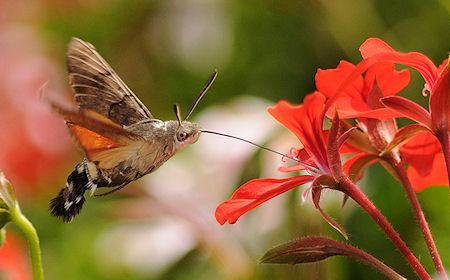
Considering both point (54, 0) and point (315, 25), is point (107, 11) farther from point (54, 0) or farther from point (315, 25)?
point (315, 25)

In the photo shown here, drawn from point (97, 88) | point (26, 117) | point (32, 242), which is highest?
point (97, 88)

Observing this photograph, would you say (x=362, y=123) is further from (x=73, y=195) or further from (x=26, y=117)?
(x=26, y=117)

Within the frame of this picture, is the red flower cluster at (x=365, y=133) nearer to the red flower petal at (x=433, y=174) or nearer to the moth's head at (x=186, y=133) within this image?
the red flower petal at (x=433, y=174)

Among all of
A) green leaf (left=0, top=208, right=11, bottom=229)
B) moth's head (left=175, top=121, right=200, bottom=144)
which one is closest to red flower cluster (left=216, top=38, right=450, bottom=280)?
moth's head (left=175, top=121, right=200, bottom=144)

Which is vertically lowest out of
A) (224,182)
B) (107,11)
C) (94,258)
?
(94,258)

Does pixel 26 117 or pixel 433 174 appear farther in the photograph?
pixel 26 117

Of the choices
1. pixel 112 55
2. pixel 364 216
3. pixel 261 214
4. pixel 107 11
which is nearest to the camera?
pixel 364 216

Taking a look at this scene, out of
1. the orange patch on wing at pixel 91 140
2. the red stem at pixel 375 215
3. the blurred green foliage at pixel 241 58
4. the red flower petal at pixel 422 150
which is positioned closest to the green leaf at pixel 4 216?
the orange patch on wing at pixel 91 140

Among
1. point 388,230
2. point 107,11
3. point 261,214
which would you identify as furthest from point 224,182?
point 388,230

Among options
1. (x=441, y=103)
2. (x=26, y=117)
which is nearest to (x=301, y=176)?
(x=441, y=103)
